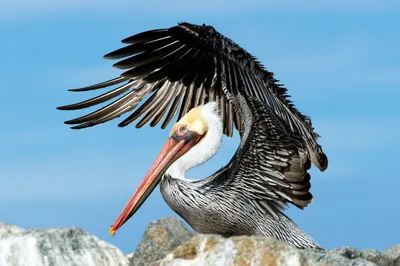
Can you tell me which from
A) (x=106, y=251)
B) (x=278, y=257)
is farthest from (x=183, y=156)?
(x=278, y=257)

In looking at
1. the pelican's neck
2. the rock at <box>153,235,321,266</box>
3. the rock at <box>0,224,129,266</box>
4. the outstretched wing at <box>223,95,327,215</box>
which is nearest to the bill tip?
the pelican's neck

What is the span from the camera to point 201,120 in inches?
340

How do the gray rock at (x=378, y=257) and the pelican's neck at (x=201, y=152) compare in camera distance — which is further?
the pelican's neck at (x=201, y=152)

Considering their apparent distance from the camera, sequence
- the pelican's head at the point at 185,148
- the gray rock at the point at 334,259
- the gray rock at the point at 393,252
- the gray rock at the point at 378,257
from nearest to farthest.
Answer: the gray rock at the point at 334,259 → the gray rock at the point at 378,257 → the gray rock at the point at 393,252 → the pelican's head at the point at 185,148

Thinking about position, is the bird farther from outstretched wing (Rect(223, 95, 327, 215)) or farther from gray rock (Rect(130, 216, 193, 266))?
gray rock (Rect(130, 216, 193, 266))

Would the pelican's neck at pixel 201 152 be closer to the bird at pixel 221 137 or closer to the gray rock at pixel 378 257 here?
the bird at pixel 221 137

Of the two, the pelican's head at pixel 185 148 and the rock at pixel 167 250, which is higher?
the pelican's head at pixel 185 148

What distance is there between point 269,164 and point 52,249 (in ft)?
8.58

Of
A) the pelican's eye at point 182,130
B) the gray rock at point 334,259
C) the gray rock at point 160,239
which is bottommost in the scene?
the gray rock at point 334,259

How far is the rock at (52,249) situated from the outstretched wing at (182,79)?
2.72 m

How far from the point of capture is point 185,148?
8656 millimetres

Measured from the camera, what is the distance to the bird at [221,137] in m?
8.10

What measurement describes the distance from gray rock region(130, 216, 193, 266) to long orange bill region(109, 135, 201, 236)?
127 centimetres

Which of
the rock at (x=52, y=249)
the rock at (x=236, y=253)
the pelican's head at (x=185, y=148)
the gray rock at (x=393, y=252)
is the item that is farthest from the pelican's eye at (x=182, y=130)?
the rock at (x=236, y=253)
